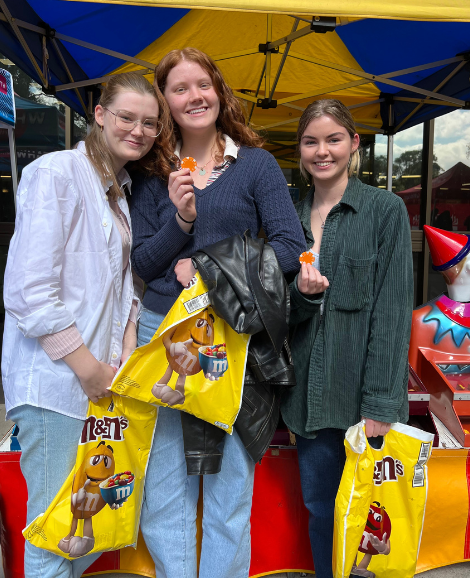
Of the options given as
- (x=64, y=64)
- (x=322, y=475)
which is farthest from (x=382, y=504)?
(x=64, y=64)

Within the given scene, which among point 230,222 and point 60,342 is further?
point 230,222

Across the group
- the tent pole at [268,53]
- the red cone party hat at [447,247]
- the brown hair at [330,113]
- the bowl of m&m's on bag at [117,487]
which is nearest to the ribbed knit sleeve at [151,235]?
the brown hair at [330,113]

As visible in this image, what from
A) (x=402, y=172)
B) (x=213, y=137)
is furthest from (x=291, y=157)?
(x=213, y=137)

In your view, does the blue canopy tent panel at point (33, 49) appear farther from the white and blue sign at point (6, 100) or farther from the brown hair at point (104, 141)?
the brown hair at point (104, 141)

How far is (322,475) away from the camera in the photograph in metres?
1.79

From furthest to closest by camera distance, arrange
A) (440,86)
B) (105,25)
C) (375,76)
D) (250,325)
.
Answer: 1. (440,86)
2. (375,76)
3. (105,25)
4. (250,325)

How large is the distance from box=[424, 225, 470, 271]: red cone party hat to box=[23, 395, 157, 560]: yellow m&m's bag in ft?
6.09

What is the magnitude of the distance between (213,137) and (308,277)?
2.16 feet

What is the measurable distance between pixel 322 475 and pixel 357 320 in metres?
0.64

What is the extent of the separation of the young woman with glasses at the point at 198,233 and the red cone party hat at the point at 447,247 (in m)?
1.40

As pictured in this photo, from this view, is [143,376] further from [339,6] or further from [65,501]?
[339,6]

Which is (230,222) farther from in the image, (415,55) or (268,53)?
(415,55)

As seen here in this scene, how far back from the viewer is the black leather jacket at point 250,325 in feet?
4.50

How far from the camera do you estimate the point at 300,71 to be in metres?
4.05
